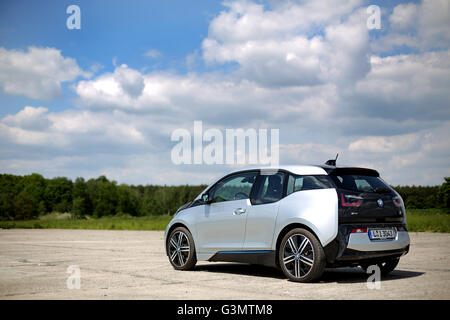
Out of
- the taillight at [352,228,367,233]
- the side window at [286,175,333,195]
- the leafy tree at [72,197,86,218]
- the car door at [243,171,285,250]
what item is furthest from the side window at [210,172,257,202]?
the leafy tree at [72,197,86,218]

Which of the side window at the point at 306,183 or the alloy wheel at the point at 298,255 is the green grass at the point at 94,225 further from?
the alloy wheel at the point at 298,255

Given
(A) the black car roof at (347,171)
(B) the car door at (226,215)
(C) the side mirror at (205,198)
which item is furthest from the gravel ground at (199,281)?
(A) the black car roof at (347,171)

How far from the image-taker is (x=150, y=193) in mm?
162125

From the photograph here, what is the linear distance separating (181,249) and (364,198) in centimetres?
370

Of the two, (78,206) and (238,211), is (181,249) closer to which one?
(238,211)

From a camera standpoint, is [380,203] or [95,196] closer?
[380,203]

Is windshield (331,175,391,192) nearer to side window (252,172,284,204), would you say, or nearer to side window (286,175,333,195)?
side window (286,175,333,195)

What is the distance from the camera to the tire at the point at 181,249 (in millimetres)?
9641

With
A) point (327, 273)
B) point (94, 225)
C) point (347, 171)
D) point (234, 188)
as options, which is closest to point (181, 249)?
point (234, 188)

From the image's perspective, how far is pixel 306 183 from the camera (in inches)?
317

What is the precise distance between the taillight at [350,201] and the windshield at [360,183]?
7.8 inches
